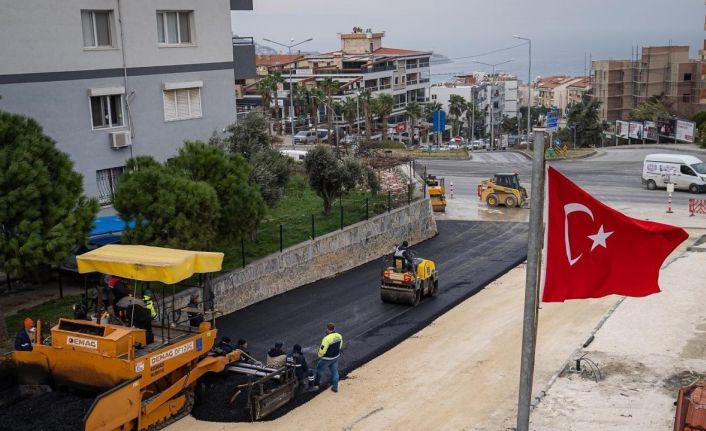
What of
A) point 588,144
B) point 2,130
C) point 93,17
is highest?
point 93,17

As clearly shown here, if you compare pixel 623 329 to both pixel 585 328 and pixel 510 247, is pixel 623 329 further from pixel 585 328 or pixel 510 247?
pixel 510 247

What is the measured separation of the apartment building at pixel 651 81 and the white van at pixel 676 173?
43.4 meters

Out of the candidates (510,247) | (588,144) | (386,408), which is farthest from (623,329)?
(588,144)

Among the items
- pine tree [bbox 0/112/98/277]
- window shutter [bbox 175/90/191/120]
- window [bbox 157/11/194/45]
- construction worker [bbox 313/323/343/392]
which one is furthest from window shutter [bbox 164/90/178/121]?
construction worker [bbox 313/323/343/392]

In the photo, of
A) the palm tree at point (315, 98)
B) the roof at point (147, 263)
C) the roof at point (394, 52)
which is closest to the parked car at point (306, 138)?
the palm tree at point (315, 98)

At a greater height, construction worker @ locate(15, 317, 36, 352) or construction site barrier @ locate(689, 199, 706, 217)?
construction worker @ locate(15, 317, 36, 352)

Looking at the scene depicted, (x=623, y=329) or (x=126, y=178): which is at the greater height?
(x=126, y=178)

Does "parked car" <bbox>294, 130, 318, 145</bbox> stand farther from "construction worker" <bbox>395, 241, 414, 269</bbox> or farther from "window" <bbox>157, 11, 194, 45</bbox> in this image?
"construction worker" <bbox>395, 241, 414, 269</bbox>

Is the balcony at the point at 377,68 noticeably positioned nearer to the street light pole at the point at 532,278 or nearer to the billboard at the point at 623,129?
the billboard at the point at 623,129

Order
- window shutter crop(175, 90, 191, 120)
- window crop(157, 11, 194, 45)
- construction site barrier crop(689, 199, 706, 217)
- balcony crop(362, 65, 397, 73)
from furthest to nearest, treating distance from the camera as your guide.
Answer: balcony crop(362, 65, 397, 73) → construction site barrier crop(689, 199, 706, 217) → window shutter crop(175, 90, 191, 120) → window crop(157, 11, 194, 45)

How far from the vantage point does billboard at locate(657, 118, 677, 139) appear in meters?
80.9

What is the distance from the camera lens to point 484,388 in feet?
60.2

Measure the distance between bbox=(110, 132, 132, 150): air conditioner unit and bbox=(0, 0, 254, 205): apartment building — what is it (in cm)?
4

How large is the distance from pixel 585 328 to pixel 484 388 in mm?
5790
